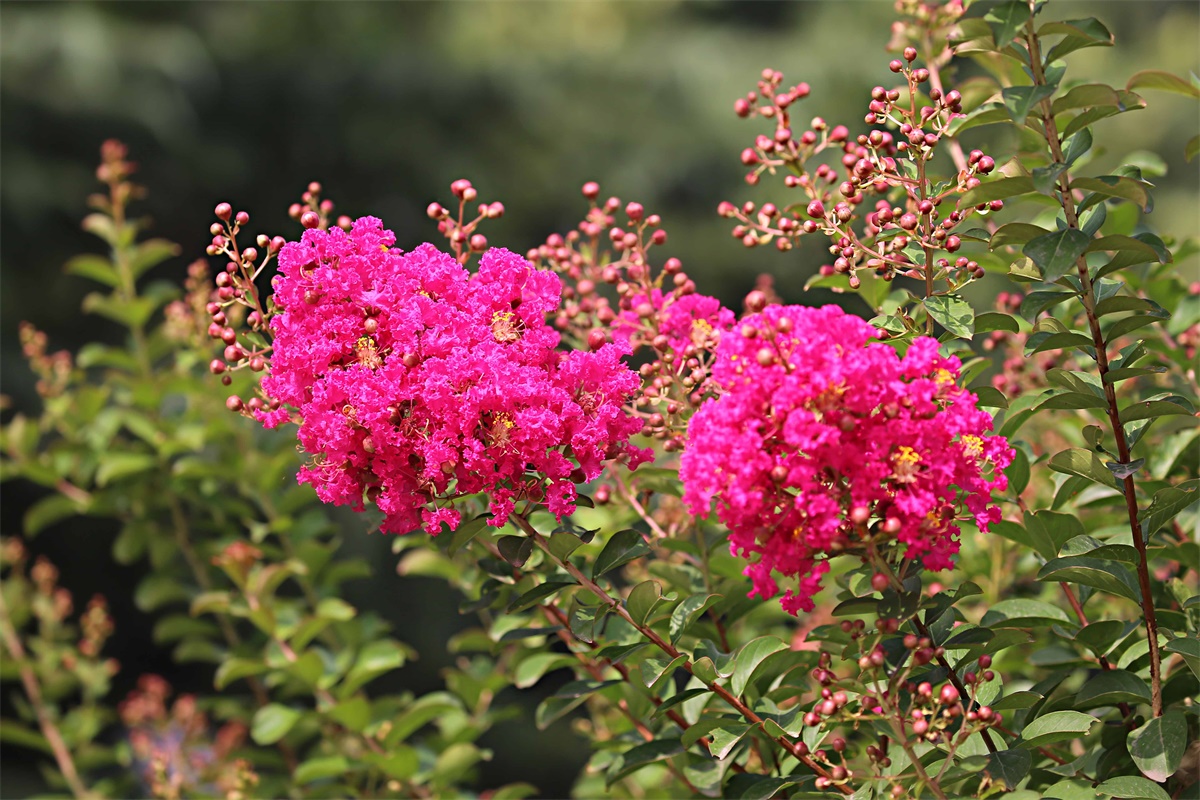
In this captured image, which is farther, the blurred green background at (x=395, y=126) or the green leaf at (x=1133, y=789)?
the blurred green background at (x=395, y=126)

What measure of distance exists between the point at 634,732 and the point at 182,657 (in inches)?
48.5

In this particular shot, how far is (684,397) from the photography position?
1.42 m

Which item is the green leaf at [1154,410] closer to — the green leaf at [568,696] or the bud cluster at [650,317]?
the bud cluster at [650,317]

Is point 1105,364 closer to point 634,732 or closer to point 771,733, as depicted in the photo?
point 771,733

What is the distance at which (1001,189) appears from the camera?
3.98 ft

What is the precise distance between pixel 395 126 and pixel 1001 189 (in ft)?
17.4

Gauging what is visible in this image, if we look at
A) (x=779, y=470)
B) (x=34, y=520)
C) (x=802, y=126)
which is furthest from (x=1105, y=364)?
(x=802, y=126)

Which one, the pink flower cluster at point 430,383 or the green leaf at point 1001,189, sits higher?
the green leaf at point 1001,189

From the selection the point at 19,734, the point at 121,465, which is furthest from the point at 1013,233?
the point at 19,734

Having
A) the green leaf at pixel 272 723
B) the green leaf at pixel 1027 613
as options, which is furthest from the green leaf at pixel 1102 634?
the green leaf at pixel 272 723

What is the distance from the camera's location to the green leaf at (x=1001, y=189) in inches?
47.1

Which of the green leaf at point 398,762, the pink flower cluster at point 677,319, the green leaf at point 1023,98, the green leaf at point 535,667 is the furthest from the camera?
the green leaf at point 398,762

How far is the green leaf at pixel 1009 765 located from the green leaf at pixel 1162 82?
0.75 metres

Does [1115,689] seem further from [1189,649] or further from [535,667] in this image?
[535,667]
